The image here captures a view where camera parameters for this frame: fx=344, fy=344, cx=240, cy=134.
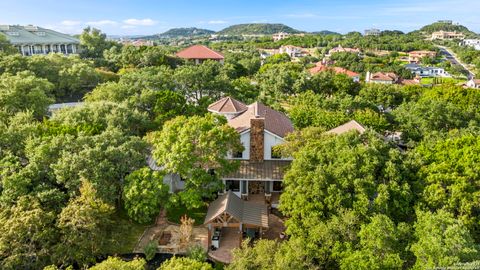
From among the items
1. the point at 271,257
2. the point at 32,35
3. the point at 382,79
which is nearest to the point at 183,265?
the point at 271,257

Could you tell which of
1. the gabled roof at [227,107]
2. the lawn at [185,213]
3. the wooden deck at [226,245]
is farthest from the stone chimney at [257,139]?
the gabled roof at [227,107]

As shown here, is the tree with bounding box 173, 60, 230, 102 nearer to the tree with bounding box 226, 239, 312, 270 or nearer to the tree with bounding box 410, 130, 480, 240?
the tree with bounding box 410, 130, 480, 240

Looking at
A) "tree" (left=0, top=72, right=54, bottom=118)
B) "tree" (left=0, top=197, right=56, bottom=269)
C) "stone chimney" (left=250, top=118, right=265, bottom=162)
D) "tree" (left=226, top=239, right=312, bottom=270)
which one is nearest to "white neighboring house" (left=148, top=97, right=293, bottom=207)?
"stone chimney" (left=250, top=118, right=265, bottom=162)

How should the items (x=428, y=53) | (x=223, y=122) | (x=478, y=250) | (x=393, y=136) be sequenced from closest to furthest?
1. (x=478, y=250)
2. (x=223, y=122)
3. (x=393, y=136)
4. (x=428, y=53)

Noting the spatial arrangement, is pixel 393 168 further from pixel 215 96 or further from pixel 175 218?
pixel 215 96

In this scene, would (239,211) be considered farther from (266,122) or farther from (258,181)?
(266,122)

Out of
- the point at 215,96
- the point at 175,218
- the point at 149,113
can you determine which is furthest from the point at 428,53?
the point at 175,218

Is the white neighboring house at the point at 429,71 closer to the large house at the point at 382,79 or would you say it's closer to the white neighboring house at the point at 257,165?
the large house at the point at 382,79
